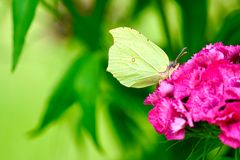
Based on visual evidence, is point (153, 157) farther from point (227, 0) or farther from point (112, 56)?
point (112, 56)

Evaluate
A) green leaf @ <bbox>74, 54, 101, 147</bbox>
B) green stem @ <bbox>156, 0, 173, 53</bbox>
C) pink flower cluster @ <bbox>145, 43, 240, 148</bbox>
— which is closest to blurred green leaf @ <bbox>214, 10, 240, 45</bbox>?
green stem @ <bbox>156, 0, 173, 53</bbox>

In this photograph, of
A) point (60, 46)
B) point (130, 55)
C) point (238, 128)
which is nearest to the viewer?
point (238, 128)

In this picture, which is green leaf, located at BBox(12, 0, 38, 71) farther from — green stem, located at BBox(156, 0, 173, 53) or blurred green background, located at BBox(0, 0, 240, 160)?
green stem, located at BBox(156, 0, 173, 53)

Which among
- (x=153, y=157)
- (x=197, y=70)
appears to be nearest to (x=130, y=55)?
(x=197, y=70)

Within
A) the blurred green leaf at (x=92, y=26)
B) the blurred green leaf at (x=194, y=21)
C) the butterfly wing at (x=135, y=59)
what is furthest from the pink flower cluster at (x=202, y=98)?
the blurred green leaf at (x=92, y=26)

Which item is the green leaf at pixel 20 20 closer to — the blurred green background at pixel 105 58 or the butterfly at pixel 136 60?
the blurred green background at pixel 105 58

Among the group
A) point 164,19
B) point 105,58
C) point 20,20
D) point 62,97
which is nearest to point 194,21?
point 164,19

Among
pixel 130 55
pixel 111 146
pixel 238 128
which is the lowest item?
pixel 111 146

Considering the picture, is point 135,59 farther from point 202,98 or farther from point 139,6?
point 139,6
